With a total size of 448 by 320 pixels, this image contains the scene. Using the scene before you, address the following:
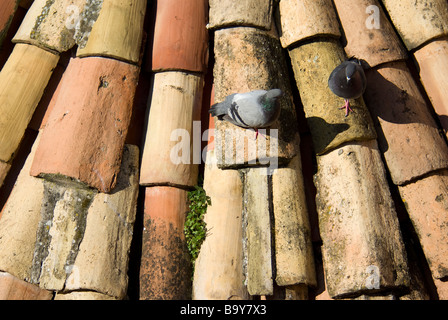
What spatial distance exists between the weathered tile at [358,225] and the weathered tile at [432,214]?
0.70ft

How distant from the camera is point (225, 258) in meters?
3.22

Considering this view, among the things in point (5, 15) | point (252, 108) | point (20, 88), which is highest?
point (5, 15)

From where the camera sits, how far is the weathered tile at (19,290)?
3.12 metres

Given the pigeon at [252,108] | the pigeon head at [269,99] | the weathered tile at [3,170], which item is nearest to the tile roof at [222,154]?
the weathered tile at [3,170]

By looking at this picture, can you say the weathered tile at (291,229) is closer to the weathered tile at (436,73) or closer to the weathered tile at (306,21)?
the weathered tile at (306,21)

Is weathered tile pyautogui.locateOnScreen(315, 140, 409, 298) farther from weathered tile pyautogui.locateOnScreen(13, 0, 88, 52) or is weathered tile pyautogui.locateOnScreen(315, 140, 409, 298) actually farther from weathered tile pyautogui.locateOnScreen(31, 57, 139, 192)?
weathered tile pyautogui.locateOnScreen(13, 0, 88, 52)

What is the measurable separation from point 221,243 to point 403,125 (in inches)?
64.1

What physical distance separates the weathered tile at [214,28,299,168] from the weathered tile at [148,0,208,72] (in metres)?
0.20

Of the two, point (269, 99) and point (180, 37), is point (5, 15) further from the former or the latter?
point (269, 99)

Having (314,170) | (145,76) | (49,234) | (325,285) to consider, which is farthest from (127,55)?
(325,285)

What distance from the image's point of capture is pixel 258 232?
123 inches

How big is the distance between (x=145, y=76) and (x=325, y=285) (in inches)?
89.3

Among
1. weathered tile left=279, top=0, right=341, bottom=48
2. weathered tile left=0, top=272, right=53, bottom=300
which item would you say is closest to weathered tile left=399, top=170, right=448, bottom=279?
weathered tile left=279, top=0, right=341, bottom=48

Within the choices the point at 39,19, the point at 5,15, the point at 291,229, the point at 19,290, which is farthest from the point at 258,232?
the point at 5,15
